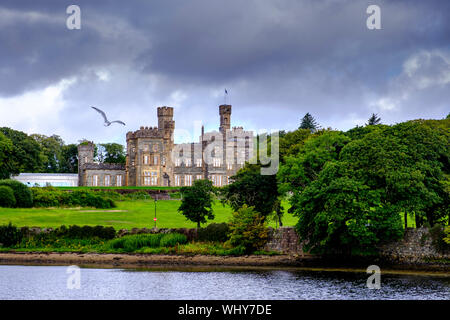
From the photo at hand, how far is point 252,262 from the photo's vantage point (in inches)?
1885

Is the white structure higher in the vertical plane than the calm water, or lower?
higher

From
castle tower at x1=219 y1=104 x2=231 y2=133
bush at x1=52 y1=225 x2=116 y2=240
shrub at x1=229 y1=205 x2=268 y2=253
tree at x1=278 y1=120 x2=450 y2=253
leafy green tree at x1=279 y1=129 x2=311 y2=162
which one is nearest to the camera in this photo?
tree at x1=278 y1=120 x2=450 y2=253

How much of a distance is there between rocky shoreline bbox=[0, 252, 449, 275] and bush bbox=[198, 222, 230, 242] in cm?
269

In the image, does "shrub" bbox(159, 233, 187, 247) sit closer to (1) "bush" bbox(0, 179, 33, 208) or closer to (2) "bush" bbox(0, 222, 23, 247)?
(2) "bush" bbox(0, 222, 23, 247)

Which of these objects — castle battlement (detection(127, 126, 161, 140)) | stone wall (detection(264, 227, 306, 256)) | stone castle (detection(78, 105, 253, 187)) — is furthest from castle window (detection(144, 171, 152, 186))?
stone wall (detection(264, 227, 306, 256))

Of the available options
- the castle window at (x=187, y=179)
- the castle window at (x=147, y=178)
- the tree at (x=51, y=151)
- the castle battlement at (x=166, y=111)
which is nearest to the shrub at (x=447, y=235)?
the castle window at (x=147, y=178)

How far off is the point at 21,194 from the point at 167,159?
4132 centimetres

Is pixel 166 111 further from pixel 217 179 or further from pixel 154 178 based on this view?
pixel 217 179

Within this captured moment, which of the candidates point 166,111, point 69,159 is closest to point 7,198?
point 166,111

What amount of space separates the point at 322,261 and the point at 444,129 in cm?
1242

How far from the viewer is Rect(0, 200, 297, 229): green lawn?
6066 cm

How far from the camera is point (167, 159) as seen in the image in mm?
111875

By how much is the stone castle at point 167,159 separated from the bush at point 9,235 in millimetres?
54936

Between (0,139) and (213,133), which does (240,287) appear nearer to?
(0,139)
